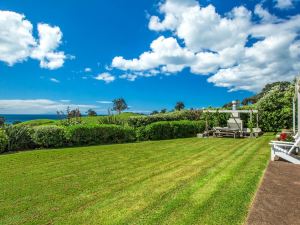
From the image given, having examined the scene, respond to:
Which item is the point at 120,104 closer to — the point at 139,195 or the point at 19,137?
the point at 19,137

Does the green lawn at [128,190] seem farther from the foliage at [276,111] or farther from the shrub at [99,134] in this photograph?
the foliage at [276,111]

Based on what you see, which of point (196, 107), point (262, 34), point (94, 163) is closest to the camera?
point (94, 163)

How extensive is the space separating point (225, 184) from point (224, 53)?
18.7m

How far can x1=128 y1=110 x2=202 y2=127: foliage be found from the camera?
625 inches

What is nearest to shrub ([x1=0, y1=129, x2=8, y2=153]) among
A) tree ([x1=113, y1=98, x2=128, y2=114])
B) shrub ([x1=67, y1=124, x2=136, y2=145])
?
shrub ([x1=67, y1=124, x2=136, y2=145])

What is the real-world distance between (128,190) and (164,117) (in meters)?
12.8

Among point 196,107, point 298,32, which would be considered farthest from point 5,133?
point 298,32

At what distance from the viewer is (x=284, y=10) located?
1488cm

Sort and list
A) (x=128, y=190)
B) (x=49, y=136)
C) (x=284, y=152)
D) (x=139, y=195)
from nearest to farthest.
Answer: (x=139, y=195)
(x=128, y=190)
(x=284, y=152)
(x=49, y=136)

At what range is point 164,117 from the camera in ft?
58.7

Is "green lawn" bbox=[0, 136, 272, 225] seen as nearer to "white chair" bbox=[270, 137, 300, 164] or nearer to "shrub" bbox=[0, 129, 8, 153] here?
"white chair" bbox=[270, 137, 300, 164]

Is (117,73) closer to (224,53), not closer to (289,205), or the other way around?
(224,53)

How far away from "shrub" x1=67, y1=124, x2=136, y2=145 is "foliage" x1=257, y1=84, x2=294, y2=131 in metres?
11.1

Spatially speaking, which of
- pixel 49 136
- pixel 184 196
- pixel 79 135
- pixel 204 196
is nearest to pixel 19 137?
pixel 49 136
